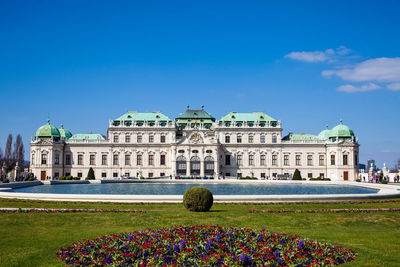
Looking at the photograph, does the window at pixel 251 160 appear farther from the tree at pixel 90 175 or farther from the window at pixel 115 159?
the tree at pixel 90 175

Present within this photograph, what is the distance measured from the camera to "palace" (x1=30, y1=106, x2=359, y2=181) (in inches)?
3430

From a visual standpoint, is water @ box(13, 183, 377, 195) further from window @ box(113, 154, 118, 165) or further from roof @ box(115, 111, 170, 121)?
roof @ box(115, 111, 170, 121)

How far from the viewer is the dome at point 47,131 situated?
86.8 metres

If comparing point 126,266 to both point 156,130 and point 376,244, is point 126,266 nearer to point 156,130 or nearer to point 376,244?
point 376,244

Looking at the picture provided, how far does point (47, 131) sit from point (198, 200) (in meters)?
71.8

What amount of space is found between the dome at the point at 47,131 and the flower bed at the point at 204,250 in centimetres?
7752

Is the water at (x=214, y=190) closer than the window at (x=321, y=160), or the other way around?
the water at (x=214, y=190)

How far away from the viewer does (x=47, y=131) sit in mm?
87125

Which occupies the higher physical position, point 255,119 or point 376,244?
point 255,119

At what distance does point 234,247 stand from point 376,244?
618 cm

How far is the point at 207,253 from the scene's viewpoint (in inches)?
516

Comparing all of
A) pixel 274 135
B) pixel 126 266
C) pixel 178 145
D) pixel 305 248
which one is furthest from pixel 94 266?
pixel 274 135

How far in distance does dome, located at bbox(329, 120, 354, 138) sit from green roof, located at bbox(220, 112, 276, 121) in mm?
14009

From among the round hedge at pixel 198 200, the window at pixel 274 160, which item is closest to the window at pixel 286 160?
the window at pixel 274 160
